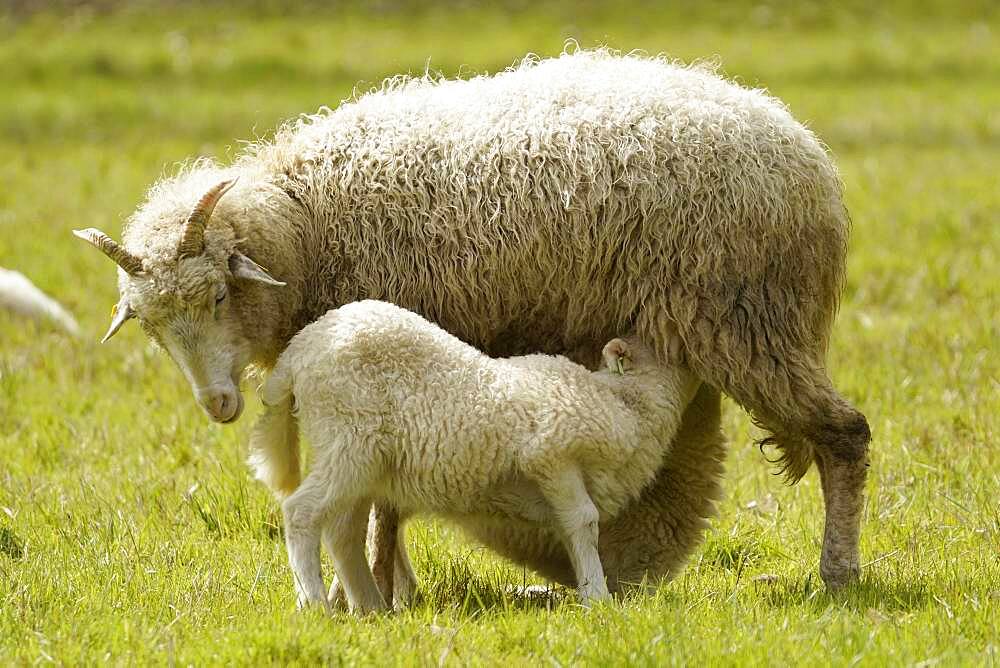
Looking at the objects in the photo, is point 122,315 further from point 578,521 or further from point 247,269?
Answer: point 578,521

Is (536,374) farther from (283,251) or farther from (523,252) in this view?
(283,251)

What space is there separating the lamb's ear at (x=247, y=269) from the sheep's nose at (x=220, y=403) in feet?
Result: 1.26

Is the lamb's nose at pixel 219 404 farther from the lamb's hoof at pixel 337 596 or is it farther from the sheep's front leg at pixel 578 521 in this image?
the sheep's front leg at pixel 578 521

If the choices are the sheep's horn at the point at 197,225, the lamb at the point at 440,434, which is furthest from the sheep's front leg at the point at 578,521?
the sheep's horn at the point at 197,225

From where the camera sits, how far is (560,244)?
512 cm

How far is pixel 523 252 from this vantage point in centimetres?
512

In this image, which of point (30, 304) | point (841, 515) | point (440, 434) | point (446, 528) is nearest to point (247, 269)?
point (440, 434)

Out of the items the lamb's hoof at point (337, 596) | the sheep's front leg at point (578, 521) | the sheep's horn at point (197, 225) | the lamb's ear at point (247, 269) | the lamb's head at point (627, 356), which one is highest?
the sheep's horn at point (197, 225)

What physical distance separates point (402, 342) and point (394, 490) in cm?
47

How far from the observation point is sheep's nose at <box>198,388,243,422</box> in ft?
15.9

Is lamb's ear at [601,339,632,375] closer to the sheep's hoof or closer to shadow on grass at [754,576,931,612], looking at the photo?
shadow on grass at [754,576,931,612]

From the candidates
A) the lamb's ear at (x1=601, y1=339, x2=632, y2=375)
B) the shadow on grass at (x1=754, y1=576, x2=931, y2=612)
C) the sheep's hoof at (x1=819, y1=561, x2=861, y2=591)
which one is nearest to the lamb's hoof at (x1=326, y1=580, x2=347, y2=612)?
the lamb's ear at (x1=601, y1=339, x2=632, y2=375)

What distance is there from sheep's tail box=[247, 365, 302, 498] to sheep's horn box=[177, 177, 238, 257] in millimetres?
523

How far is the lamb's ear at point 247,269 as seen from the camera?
16.0ft
